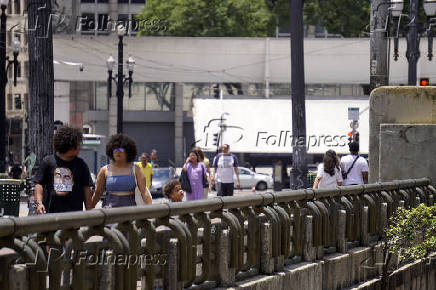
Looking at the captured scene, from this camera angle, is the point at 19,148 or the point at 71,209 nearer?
the point at 71,209

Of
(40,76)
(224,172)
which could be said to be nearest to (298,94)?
(224,172)

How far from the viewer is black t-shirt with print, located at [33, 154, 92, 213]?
1022cm

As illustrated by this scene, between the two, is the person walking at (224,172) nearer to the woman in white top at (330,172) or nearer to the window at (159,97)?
the woman in white top at (330,172)

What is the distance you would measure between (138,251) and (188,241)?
0.77m

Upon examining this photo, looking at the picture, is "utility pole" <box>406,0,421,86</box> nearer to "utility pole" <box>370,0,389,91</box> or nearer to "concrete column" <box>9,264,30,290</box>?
"utility pole" <box>370,0,389,91</box>

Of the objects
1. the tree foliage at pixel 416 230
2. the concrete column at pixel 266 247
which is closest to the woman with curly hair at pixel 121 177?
the concrete column at pixel 266 247

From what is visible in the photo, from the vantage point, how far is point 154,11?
69375mm

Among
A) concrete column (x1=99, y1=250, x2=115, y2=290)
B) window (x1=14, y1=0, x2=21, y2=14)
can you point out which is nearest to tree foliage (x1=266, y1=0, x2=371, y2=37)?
window (x1=14, y1=0, x2=21, y2=14)

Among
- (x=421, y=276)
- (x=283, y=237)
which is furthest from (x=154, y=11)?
(x=283, y=237)

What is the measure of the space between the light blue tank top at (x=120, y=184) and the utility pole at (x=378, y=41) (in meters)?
9.55

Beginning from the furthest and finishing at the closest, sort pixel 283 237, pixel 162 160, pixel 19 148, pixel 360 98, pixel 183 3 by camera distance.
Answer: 1. pixel 19 148
2. pixel 162 160
3. pixel 183 3
4. pixel 360 98
5. pixel 283 237

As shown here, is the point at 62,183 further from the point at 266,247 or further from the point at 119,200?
the point at 266,247

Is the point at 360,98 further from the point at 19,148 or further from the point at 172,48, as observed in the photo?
the point at 19,148

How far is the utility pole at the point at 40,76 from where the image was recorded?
1331cm
